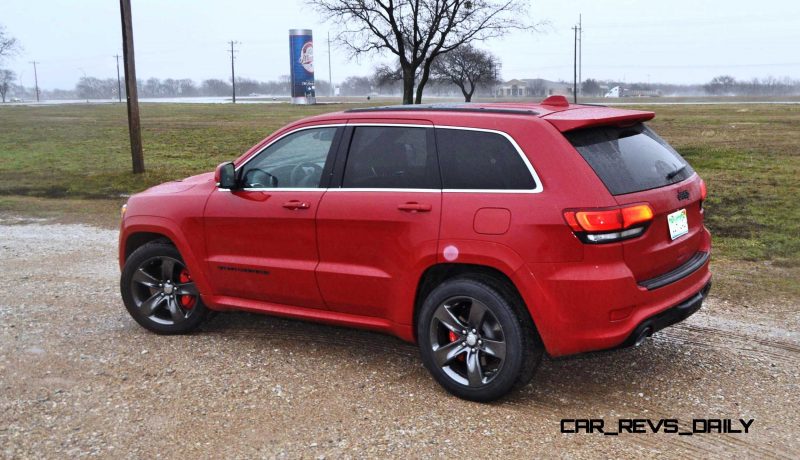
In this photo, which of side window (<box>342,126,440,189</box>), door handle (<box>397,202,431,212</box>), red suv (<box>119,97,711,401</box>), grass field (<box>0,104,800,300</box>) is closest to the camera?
red suv (<box>119,97,711,401</box>)

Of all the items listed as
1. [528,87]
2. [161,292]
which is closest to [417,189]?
[161,292]

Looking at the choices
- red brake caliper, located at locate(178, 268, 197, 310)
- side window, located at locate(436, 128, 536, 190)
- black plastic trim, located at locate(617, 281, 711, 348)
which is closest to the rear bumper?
black plastic trim, located at locate(617, 281, 711, 348)

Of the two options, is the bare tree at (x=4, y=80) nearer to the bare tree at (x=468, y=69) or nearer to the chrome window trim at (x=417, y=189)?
the bare tree at (x=468, y=69)

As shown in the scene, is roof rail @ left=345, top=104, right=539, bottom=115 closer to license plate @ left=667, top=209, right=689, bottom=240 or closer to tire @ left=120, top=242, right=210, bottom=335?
license plate @ left=667, top=209, right=689, bottom=240

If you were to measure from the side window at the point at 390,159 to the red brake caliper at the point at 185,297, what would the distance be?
1625 mm

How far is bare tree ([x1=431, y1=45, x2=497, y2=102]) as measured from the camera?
162 ft

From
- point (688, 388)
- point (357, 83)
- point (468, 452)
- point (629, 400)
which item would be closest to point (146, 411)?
point (468, 452)

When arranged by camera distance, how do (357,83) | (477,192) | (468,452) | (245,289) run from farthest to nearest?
(357,83) < (245,289) < (477,192) < (468,452)

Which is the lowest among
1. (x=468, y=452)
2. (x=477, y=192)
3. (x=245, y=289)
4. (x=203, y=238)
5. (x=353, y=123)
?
(x=468, y=452)

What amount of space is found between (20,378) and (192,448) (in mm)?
1713

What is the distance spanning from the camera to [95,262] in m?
8.66

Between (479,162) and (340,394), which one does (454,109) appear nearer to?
Answer: (479,162)

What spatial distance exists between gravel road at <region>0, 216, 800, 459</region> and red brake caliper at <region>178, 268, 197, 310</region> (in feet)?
0.79

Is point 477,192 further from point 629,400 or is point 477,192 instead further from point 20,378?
point 20,378
